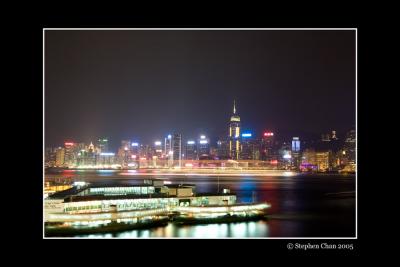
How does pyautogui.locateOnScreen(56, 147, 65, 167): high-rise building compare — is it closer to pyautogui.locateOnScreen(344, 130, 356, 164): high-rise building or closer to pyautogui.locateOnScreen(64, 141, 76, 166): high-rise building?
pyautogui.locateOnScreen(64, 141, 76, 166): high-rise building

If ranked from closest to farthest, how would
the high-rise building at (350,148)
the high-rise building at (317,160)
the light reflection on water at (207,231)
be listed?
the light reflection on water at (207,231)
the high-rise building at (350,148)
the high-rise building at (317,160)

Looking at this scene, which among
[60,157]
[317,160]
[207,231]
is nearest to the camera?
[207,231]

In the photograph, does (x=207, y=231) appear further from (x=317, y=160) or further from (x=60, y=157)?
(x=317, y=160)

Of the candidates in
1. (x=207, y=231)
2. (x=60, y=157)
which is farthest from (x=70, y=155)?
(x=207, y=231)

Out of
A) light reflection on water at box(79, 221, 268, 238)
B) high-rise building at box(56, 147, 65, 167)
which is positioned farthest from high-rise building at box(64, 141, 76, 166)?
light reflection on water at box(79, 221, 268, 238)

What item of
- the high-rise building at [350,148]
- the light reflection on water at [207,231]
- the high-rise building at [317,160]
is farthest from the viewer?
the high-rise building at [317,160]

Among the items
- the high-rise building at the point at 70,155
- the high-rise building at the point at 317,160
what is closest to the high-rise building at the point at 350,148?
the high-rise building at the point at 317,160

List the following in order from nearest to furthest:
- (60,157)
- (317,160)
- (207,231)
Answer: (207,231), (60,157), (317,160)

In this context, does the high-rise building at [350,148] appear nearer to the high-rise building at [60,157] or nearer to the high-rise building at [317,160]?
the high-rise building at [317,160]

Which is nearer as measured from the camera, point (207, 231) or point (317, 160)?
point (207, 231)
